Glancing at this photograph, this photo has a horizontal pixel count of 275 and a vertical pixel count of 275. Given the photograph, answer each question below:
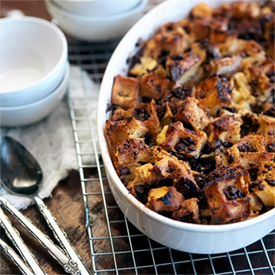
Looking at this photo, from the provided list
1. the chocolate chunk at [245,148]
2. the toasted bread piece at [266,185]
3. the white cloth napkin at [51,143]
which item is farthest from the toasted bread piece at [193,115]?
the white cloth napkin at [51,143]

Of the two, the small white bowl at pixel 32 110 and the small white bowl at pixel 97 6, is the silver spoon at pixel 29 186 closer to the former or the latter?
the small white bowl at pixel 32 110

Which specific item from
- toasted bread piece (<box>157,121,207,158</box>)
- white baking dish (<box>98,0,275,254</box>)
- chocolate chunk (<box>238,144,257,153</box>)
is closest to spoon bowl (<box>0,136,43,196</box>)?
white baking dish (<box>98,0,275,254</box>)

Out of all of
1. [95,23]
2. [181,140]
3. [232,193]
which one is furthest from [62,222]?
[95,23]

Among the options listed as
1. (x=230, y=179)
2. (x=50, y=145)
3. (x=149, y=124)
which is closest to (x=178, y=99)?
(x=149, y=124)

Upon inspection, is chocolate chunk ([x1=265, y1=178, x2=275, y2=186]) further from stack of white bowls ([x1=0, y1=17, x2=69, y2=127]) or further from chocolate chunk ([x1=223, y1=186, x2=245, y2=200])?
stack of white bowls ([x1=0, y1=17, x2=69, y2=127])

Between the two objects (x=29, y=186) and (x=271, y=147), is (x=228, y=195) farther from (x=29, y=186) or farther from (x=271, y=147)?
(x=29, y=186)

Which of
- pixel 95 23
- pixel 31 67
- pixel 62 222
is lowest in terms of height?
pixel 62 222

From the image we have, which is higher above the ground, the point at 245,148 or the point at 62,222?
the point at 245,148
